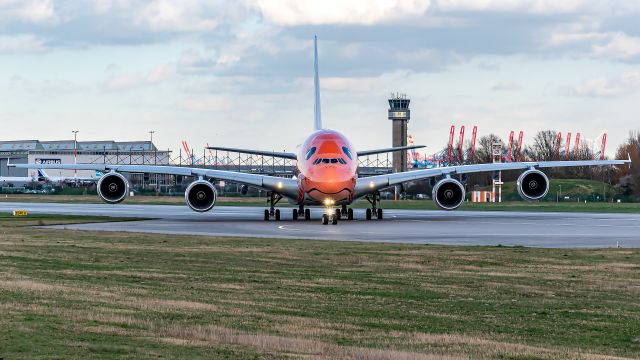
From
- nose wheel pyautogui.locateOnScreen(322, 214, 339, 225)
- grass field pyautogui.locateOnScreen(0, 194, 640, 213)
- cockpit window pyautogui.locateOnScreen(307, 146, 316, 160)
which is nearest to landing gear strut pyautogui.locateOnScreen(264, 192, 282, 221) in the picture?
cockpit window pyautogui.locateOnScreen(307, 146, 316, 160)

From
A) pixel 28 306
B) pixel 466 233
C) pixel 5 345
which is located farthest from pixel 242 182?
pixel 5 345

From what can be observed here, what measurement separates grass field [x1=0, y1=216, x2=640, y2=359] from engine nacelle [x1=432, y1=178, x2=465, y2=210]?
2459 cm

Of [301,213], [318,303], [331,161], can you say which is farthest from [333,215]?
[318,303]

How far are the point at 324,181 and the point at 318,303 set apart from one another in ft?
111

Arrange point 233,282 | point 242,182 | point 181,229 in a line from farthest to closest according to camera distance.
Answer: point 242,182 → point 181,229 → point 233,282

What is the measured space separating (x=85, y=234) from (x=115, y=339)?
29.3 metres

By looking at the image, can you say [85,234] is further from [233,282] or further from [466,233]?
[233,282]

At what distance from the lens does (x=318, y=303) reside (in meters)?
22.7

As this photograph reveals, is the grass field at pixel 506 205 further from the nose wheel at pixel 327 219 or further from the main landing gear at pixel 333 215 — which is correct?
the nose wheel at pixel 327 219

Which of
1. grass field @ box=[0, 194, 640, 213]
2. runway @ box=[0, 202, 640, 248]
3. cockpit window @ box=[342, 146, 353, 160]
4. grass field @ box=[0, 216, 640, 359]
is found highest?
cockpit window @ box=[342, 146, 353, 160]

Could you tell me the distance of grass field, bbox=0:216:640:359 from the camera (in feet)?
56.7

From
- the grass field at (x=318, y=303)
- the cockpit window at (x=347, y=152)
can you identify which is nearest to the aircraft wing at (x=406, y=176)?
the cockpit window at (x=347, y=152)

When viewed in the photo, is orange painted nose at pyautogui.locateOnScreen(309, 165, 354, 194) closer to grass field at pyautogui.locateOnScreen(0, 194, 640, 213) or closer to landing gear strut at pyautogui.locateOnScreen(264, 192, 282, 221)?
landing gear strut at pyautogui.locateOnScreen(264, 192, 282, 221)

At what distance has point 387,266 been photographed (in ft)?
102
